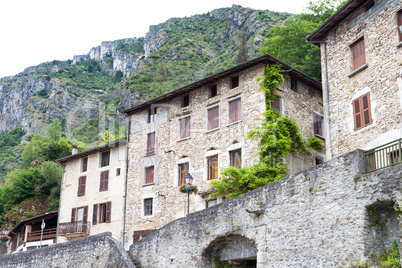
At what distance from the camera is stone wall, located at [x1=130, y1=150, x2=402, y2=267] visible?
451 inches

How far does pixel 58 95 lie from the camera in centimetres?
13025

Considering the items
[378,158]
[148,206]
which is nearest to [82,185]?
[148,206]

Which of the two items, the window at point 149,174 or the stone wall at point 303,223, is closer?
the stone wall at point 303,223

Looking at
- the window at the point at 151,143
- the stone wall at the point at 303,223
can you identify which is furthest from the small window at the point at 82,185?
the stone wall at the point at 303,223

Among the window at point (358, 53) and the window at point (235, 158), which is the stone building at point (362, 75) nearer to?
the window at point (358, 53)

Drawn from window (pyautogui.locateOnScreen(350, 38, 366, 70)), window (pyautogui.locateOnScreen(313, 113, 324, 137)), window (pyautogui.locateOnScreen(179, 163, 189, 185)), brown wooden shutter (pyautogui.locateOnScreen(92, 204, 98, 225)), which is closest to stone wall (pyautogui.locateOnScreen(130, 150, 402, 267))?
window (pyautogui.locateOnScreen(350, 38, 366, 70))

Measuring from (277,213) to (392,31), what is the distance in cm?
844

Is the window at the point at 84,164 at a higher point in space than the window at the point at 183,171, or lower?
higher

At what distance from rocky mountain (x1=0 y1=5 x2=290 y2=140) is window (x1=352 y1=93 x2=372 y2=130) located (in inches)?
1583

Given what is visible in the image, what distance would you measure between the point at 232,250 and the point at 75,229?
62.2 ft

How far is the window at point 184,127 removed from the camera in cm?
2733

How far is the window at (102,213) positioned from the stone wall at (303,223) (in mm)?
13517

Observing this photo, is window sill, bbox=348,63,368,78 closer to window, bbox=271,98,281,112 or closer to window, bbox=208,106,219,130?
window, bbox=271,98,281,112

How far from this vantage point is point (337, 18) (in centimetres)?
1942
